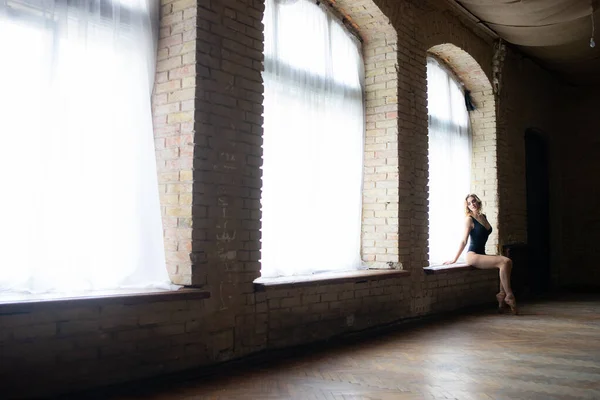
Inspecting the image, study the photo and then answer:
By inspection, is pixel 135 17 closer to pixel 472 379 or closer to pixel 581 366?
pixel 472 379

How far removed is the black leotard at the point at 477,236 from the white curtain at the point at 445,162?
37 centimetres

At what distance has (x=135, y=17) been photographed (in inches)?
Result: 156

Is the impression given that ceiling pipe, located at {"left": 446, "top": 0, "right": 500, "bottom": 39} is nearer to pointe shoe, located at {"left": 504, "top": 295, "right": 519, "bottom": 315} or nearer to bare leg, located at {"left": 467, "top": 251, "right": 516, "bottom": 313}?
bare leg, located at {"left": 467, "top": 251, "right": 516, "bottom": 313}

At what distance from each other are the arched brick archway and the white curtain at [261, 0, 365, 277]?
279 cm

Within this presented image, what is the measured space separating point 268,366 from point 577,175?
28.2 ft

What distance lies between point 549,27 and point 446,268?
11.0 feet

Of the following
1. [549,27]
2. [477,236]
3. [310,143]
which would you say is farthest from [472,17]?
[310,143]

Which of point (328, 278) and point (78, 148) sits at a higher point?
point (78, 148)

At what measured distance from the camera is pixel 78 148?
140 inches

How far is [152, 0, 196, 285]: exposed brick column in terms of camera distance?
387 cm

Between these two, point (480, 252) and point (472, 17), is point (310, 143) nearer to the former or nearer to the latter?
point (480, 252)

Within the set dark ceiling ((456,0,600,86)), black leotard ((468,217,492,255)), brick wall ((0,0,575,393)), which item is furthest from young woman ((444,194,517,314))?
dark ceiling ((456,0,600,86))

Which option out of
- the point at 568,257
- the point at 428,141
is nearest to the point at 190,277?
the point at 428,141

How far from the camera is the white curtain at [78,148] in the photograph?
10.7ft
